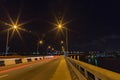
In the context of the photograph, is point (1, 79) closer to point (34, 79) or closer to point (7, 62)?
point (34, 79)

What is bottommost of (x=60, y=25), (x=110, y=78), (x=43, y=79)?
(x=43, y=79)

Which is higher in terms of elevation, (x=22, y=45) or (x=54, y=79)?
(x=22, y=45)

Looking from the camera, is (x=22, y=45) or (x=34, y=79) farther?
(x=22, y=45)

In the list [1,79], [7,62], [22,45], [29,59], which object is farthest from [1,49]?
[1,79]

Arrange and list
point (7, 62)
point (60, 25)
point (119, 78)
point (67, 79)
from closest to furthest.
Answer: point (119, 78) < point (67, 79) < point (7, 62) < point (60, 25)

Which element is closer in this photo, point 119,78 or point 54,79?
point 119,78

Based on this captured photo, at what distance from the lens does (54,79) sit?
12.8 meters

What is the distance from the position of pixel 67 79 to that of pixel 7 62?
65.1ft

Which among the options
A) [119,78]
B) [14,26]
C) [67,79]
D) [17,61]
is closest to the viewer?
[119,78]

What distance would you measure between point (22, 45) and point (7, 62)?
171018 millimetres

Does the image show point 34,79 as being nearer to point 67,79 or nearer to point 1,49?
point 67,79

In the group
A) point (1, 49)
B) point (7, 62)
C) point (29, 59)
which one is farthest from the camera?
point (1, 49)

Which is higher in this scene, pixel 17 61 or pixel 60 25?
pixel 60 25

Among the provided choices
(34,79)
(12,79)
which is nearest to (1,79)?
(12,79)
